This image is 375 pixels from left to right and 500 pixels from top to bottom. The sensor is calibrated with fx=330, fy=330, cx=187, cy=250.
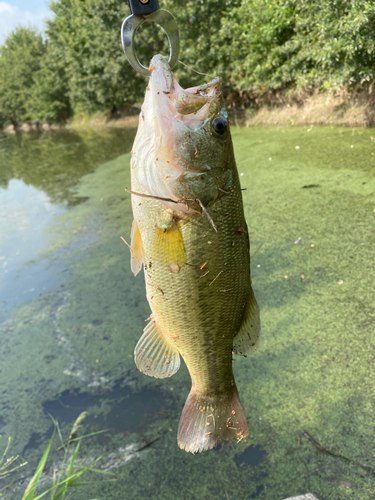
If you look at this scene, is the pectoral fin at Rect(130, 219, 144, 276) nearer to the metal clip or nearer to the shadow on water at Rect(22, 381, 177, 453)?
the metal clip

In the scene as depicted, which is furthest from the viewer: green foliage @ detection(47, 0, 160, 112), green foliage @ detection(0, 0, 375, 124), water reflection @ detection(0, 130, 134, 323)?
green foliage @ detection(47, 0, 160, 112)

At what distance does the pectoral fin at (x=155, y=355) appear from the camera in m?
1.13

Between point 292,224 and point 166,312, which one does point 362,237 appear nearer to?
point 292,224

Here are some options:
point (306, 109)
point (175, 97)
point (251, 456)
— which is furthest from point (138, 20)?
point (306, 109)

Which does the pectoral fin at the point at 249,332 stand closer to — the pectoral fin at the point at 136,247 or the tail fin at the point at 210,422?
Result: the tail fin at the point at 210,422

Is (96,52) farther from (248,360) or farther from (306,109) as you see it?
(248,360)

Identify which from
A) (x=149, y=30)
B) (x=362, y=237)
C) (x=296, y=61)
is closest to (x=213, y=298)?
(x=362, y=237)

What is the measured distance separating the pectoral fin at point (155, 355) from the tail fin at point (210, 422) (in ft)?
0.51

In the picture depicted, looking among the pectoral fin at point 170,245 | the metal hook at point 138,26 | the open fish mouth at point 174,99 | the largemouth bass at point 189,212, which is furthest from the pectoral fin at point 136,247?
the metal hook at point 138,26

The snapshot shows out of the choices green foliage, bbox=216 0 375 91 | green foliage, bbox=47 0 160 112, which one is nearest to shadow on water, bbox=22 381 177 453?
green foliage, bbox=216 0 375 91

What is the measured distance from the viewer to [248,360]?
7.48 ft

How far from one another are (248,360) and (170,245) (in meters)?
1.59

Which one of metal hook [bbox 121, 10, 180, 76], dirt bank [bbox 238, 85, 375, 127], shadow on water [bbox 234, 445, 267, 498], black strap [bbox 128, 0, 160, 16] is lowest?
shadow on water [bbox 234, 445, 267, 498]

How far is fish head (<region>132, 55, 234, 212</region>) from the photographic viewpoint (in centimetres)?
94
